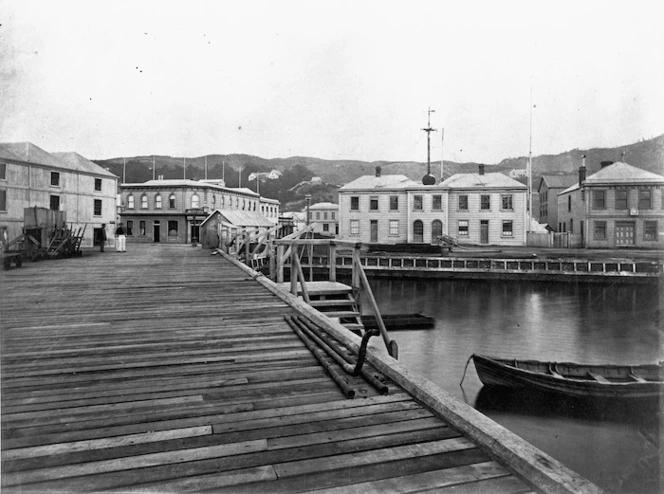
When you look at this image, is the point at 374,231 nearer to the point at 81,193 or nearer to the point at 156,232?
the point at 156,232

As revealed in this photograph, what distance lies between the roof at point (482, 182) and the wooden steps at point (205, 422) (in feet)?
136

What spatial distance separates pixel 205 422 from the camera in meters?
3.28

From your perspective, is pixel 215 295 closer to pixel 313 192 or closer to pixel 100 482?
pixel 100 482

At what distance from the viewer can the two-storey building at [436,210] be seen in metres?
44.3

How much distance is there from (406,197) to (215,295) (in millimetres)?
38292

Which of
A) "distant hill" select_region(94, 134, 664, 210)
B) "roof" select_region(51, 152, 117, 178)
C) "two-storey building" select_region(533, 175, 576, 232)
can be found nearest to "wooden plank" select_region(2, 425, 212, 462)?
"roof" select_region(51, 152, 117, 178)

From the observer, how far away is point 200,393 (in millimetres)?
3885

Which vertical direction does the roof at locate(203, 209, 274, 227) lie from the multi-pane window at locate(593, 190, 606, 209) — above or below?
below

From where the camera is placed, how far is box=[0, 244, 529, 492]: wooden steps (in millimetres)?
2562

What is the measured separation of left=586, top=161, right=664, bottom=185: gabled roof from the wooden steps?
40732 millimetres

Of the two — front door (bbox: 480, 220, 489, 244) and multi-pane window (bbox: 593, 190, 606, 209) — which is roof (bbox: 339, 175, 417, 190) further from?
multi-pane window (bbox: 593, 190, 606, 209)

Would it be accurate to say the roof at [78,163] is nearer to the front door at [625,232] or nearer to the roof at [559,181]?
the front door at [625,232]

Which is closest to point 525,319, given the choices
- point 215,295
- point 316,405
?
point 215,295

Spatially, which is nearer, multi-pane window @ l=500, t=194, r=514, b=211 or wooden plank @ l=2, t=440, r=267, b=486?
wooden plank @ l=2, t=440, r=267, b=486
